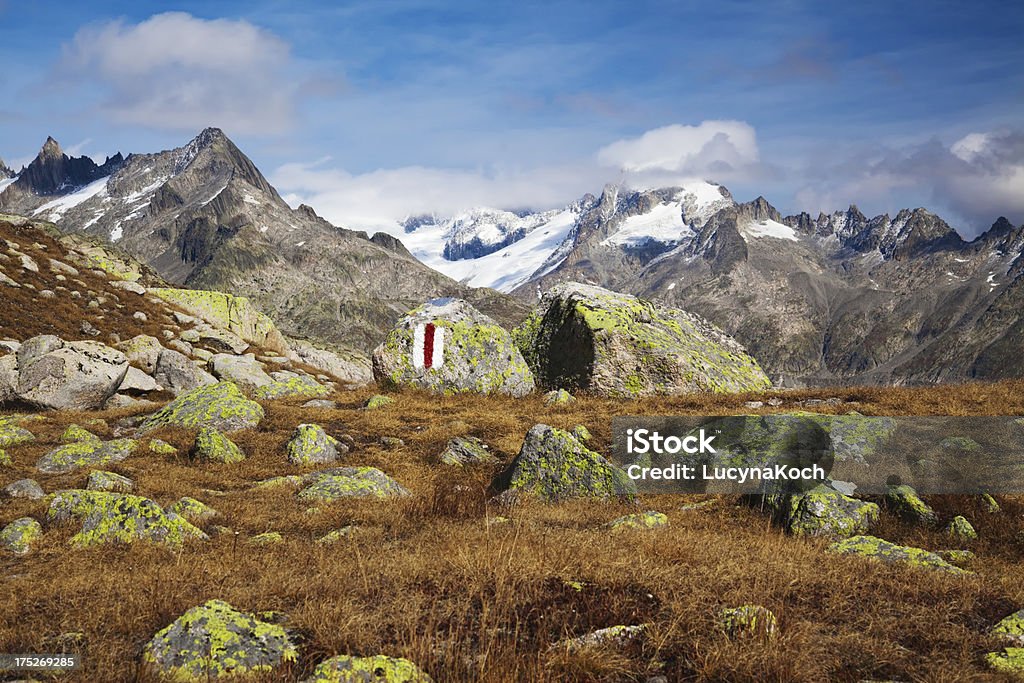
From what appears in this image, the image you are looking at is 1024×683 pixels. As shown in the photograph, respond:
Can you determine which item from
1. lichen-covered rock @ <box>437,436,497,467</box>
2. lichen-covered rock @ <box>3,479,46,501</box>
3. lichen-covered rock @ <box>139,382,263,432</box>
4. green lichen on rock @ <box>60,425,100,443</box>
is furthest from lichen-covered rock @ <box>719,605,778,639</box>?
green lichen on rock @ <box>60,425,100,443</box>

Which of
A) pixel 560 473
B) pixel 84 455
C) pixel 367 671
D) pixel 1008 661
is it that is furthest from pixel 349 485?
pixel 1008 661

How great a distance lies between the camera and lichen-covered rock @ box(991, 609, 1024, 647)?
20.0ft

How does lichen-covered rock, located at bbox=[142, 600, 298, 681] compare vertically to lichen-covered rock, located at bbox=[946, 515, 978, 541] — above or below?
above

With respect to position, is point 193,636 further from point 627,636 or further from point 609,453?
point 609,453

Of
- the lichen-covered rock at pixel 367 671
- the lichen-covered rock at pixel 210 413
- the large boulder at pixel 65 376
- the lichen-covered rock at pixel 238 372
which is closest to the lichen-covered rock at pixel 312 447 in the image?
the lichen-covered rock at pixel 210 413

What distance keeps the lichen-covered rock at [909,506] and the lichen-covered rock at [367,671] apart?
9.82m

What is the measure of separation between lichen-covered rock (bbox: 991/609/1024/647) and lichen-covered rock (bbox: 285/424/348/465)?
12.9m

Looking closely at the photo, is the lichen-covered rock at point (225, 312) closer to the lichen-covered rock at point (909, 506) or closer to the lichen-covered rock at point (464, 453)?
the lichen-covered rock at point (464, 453)

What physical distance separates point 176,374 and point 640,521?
1006 inches

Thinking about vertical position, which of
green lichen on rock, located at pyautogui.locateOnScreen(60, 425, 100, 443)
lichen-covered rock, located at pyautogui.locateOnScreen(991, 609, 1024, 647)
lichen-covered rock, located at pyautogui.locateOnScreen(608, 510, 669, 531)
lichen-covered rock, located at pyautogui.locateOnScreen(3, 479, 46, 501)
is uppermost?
green lichen on rock, located at pyautogui.locateOnScreen(60, 425, 100, 443)

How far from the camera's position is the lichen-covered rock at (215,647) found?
5.54 m

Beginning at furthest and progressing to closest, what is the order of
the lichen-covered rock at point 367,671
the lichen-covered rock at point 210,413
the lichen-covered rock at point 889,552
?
the lichen-covered rock at point 210,413 < the lichen-covered rock at point 889,552 < the lichen-covered rock at point 367,671

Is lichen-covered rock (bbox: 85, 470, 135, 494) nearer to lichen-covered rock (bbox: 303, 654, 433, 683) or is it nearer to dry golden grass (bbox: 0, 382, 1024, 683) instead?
dry golden grass (bbox: 0, 382, 1024, 683)

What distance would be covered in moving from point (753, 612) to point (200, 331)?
142ft
